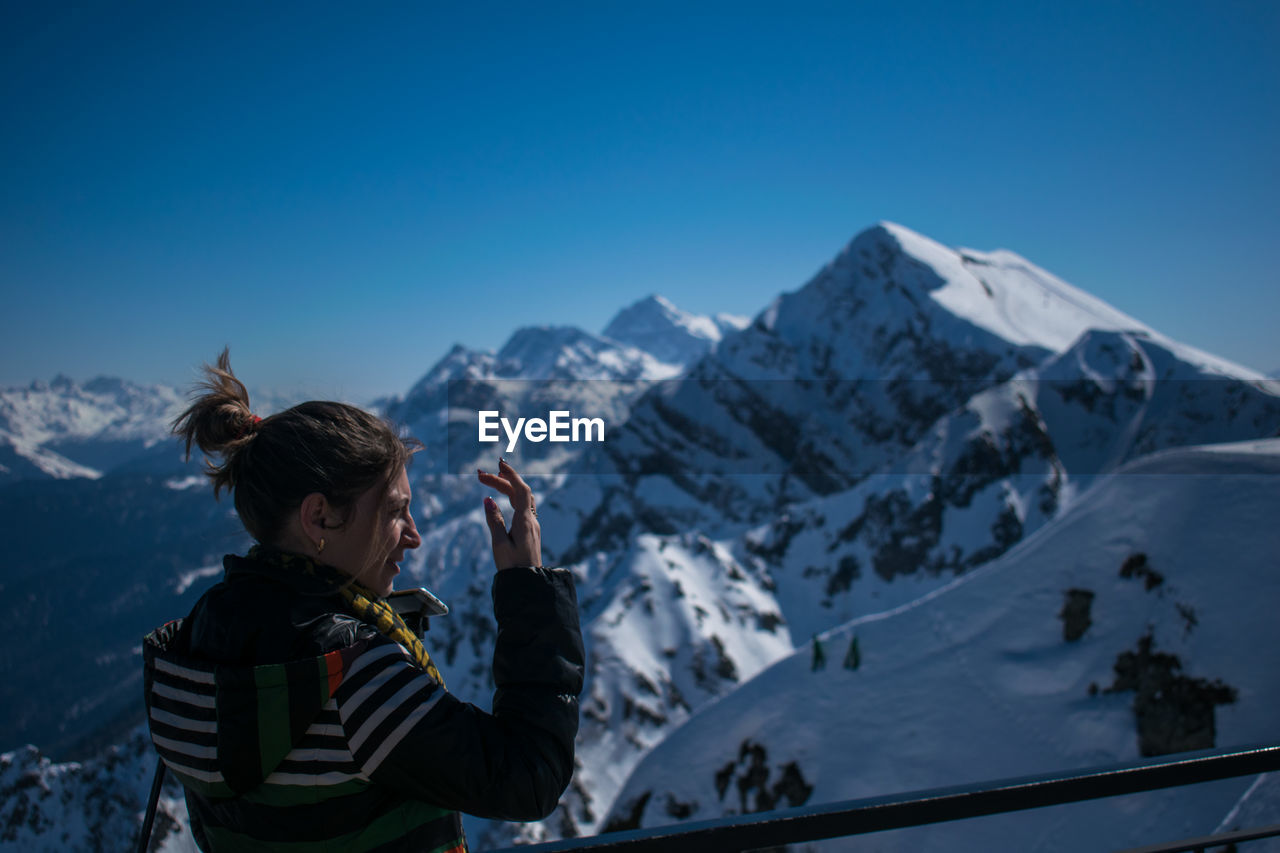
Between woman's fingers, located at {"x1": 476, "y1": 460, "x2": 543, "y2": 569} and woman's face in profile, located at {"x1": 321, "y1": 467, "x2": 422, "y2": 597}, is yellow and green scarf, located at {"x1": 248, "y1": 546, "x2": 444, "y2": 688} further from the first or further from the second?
woman's fingers, located at {"x1": 476, "y1": 460, "x2": 543, "y2": 569}

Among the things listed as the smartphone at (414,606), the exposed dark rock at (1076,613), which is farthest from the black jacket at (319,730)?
the exposed dark rock at (1076,613)

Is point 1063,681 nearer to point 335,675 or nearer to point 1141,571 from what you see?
point 1141,571

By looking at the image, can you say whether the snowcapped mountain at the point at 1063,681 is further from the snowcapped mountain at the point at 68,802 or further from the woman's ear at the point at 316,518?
the snowcapped mountain at the point at 68,802

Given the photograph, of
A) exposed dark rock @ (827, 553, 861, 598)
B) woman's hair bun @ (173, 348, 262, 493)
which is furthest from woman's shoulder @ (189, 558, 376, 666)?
exposed dark rock @ (827, 553, 861, 598)

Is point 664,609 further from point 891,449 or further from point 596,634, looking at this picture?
point 891,449

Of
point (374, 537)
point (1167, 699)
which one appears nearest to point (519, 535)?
point (374, 537)

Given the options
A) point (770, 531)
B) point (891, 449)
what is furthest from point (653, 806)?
point (891, 449)
